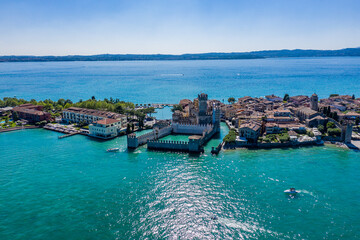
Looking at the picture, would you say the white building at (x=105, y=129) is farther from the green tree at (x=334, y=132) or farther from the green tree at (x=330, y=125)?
the green tree at (x=330, y=125)

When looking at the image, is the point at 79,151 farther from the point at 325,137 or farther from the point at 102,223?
the point at 325,137

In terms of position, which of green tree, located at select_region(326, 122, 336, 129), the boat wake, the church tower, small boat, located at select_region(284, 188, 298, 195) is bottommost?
the boat wake

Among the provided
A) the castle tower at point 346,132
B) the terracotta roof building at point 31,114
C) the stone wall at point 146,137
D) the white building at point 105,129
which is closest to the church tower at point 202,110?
the stone wall at point 146,137

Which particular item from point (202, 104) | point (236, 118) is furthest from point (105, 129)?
point (236, 118)

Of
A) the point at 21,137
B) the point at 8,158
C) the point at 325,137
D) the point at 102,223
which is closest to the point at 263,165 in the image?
the point at 325,137

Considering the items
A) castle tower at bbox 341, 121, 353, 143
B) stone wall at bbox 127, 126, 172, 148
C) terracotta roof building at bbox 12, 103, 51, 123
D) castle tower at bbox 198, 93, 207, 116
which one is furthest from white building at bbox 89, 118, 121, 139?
castle tower at bbox 341, 121, 353, 143

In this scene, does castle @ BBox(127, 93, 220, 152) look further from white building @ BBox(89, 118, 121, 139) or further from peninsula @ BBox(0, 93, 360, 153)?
white building @ BBox(89, 118, 121, 139)
